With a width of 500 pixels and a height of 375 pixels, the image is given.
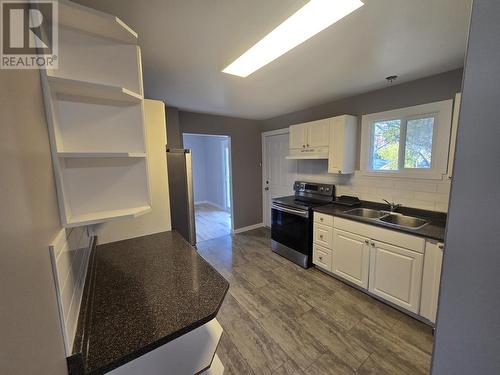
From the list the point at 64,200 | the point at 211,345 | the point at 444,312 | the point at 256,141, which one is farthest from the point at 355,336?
the point at 256,141

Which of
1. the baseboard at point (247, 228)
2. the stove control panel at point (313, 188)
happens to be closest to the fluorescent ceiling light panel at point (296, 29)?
the stove control panel at point (313, 188)

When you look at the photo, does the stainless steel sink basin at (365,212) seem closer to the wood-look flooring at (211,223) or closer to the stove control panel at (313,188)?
the stove control panel at (313,188)

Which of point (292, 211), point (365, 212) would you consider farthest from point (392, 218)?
point (292, 211)

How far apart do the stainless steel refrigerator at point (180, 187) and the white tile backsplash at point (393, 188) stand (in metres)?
2.05

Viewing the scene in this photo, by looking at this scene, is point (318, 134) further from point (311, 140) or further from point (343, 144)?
point (343, 144)

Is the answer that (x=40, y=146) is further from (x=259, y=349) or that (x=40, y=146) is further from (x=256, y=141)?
(x=256, y=141)

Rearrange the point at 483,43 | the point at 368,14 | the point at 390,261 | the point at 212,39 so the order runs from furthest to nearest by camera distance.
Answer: the point at 390,261
the point at 212,39
the point at 368,14
the point at 483,43

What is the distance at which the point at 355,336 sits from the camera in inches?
69.9

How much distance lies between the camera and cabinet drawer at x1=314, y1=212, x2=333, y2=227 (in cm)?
254

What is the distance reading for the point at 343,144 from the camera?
8.75ft

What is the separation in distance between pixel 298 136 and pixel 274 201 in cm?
110

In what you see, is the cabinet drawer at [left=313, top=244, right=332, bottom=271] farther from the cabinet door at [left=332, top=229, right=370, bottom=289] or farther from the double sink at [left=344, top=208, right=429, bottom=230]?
the double sink at [left=344, top=208, right=429, bottom=230]

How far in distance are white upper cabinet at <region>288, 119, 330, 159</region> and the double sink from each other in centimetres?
86

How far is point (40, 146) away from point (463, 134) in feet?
3.71
